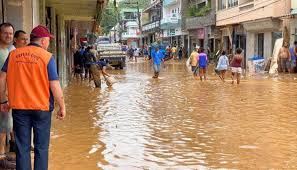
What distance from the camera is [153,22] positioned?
7538cm

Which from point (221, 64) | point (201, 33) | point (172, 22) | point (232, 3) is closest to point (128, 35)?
point (172, 22)

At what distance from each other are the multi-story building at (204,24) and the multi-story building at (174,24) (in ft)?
15.5

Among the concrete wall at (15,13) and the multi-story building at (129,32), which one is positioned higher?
the multi-story building at (129,32)

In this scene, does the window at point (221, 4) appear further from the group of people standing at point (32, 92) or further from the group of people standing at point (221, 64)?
the group of people standing at point (32, 92)

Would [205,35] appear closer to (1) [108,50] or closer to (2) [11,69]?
(1) [108,50]

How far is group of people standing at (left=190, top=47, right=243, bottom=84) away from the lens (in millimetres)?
19406

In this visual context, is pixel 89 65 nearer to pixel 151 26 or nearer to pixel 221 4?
pixel 221 4

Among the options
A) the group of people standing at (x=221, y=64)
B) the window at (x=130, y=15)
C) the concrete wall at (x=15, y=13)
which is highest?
the window at (x=130, y=15)

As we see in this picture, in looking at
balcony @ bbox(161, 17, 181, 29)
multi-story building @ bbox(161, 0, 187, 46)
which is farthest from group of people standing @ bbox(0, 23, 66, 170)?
balcony @ bbox(161, 17, 181, 29)

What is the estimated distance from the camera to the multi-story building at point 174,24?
6075 cm

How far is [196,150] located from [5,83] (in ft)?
10.5

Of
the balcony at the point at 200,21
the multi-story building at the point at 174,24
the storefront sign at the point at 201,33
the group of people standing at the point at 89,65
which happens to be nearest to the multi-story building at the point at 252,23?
the balcony at the point at 200,21

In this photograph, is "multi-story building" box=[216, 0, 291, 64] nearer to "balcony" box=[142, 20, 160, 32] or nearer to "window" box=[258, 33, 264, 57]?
"window" box=[258, 33, 264, 57]

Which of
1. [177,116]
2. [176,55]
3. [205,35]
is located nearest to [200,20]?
[205,35]
